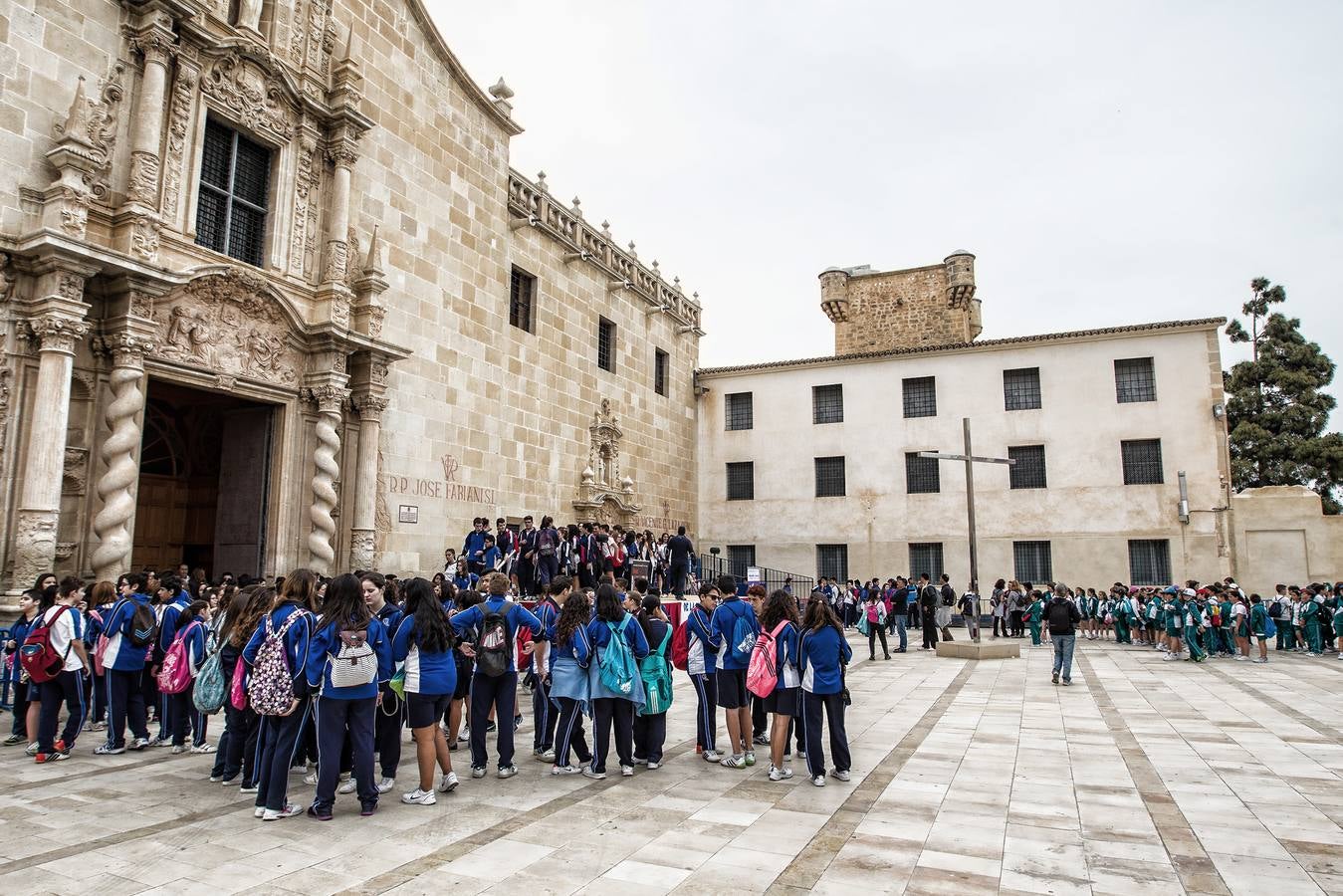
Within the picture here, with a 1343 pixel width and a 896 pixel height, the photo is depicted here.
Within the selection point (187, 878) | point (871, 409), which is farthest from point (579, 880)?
point (871, 409)

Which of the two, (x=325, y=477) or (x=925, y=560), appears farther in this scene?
(x=925, y=560)

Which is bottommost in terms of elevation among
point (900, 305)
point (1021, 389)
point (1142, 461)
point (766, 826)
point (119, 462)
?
point (766, 826)

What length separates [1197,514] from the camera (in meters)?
24.3

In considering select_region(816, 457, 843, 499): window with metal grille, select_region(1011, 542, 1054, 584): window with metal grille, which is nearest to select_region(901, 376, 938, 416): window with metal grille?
select_region(816, 457, 843, 499): window with metal grille

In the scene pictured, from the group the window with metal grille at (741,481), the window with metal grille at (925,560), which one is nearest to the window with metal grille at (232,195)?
the window with metal grille at (741,481)

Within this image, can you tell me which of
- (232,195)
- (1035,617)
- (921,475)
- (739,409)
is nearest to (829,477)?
(921,475)

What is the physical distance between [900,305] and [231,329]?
1090 inches

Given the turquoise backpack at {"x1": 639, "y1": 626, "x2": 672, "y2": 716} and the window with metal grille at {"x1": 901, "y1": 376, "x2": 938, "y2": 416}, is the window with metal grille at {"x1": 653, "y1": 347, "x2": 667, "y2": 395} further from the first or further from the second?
the turquoise backpack at {"x1": 639, "y1": 626, "x2": 672, "y2": 716}

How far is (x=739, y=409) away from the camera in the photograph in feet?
98.0

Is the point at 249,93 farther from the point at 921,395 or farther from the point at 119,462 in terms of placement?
the point at 921,395

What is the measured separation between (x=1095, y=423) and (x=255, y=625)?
25262 mm

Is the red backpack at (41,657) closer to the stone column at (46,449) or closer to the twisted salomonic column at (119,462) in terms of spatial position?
the stone column at (46,449)

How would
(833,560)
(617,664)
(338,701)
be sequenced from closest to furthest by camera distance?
(338,701), (617,664), (833,560)

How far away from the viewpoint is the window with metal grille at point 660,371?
2666cm
